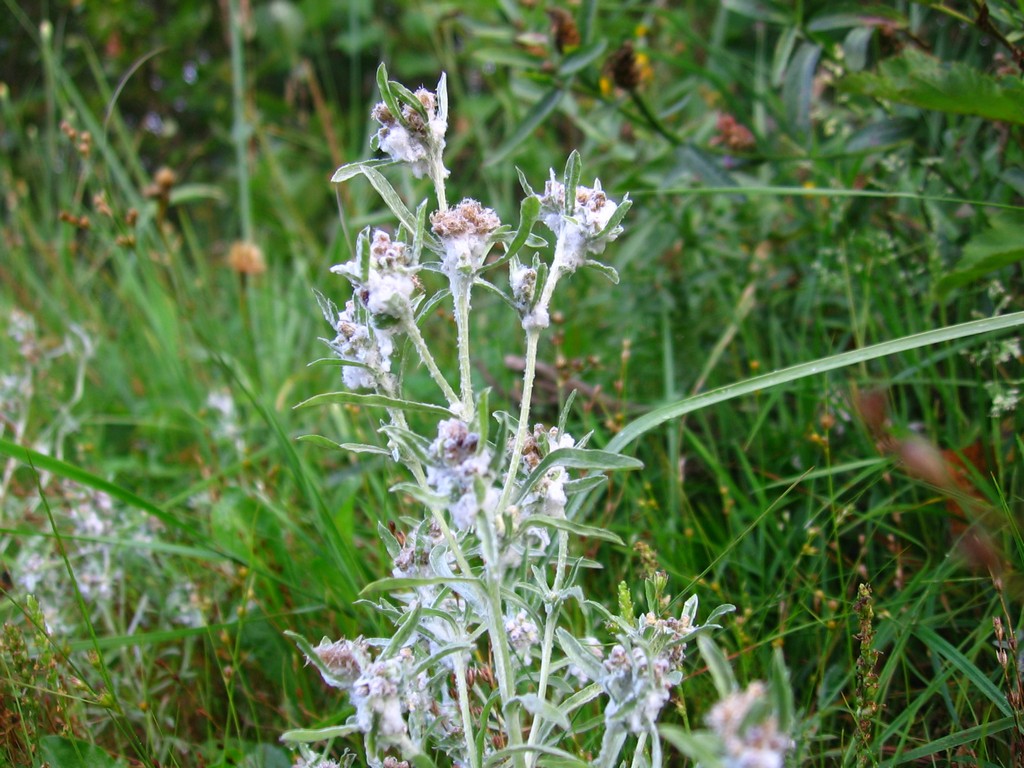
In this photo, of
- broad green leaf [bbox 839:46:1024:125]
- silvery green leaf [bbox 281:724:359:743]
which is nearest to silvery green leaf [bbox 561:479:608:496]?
silvery green leaf [bbox 281:724:359:743]

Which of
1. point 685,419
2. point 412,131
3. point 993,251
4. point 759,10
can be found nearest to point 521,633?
point 412,131

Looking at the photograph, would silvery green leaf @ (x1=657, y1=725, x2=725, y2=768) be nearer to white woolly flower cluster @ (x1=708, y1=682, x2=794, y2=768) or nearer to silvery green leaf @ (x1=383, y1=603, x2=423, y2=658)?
white woolly flower cluster @ (x1=708, y1=682, x2=794, y2=768)

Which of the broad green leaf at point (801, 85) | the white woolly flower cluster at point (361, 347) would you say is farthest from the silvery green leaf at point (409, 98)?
the broad green leaf at point (801, 85)

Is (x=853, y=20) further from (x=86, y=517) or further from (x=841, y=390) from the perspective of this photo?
(x=86, y=517)

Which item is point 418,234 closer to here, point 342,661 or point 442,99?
point 442,99

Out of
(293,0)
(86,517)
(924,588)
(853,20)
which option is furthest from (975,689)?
(293,0)

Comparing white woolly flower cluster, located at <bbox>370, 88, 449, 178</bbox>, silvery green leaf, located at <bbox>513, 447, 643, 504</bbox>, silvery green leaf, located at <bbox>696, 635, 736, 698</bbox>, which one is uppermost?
white woolly flower cluster, located at <bbox>370, 88, 449, 178</bbox>
